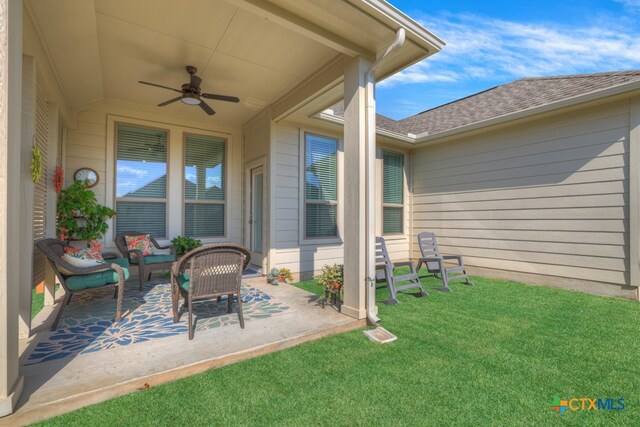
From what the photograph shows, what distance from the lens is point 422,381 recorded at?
2.11 meters

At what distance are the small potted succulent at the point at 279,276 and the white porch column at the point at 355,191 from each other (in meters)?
1.80

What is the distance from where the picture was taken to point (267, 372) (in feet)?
7.30

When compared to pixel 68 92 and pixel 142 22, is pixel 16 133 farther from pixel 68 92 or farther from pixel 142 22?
pixel 68 92

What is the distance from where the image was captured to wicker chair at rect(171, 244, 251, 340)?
2.74m

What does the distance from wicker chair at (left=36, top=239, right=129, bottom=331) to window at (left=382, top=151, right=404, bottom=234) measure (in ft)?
17.0

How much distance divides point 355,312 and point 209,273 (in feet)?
5.14

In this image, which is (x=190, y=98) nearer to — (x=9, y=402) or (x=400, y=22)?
(x=400, y=22)

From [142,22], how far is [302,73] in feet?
6.33

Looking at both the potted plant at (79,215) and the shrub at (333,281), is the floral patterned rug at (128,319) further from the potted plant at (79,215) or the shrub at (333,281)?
the potted plant at (79,215)

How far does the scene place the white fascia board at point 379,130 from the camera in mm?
5340

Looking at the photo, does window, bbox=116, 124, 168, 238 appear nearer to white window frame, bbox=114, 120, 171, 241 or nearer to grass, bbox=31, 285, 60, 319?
white window frame, bbox=114, 120, 171, 241

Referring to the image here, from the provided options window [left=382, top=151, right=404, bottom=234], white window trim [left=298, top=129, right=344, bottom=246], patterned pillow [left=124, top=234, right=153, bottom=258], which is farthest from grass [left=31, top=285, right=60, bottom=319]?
window [left=382, top=151, right=404, bottom=234]

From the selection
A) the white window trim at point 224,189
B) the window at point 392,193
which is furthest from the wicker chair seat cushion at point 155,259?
the window at point 392,193

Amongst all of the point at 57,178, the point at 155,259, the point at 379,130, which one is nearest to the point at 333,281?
the point at 155,259
